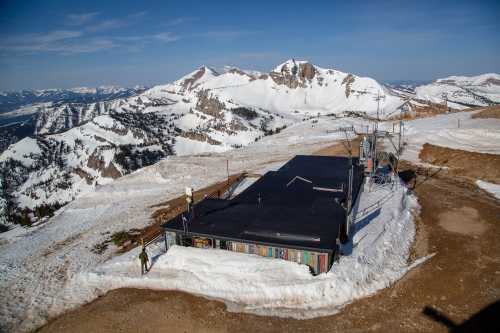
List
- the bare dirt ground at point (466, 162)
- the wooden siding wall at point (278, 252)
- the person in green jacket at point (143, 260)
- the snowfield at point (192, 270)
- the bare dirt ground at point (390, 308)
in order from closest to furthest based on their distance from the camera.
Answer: the bare dirt ground at point (390, 308) < the snowfield at point (192, 270) < the wooden siding wall at point (278, 252) < the person in green jacket at point (143, 260) < the bare dirt ground at point (466, 162)

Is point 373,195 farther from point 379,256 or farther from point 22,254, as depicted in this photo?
point 22,254

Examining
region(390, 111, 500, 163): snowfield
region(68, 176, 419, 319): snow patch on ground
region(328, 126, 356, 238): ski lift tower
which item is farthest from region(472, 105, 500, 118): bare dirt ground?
region(68, 176, 419, 319): snow patch on ground

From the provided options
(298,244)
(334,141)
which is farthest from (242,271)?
(334,141)

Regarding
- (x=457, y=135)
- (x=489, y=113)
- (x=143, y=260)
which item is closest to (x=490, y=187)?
(x=457, y=135)

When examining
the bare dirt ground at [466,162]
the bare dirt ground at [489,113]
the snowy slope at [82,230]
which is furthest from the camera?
the bare dirt ground at [489,113]

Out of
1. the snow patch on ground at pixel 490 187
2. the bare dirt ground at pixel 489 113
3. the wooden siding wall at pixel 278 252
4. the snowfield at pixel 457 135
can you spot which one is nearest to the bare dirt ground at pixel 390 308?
the wooden siding wall at pixel 278 252

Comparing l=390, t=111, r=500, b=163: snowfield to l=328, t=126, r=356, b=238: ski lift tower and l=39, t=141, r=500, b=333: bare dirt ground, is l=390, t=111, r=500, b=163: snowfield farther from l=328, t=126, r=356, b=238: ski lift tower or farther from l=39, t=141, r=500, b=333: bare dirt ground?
l=39, t=141, r=500, b=333: bare dirt ground

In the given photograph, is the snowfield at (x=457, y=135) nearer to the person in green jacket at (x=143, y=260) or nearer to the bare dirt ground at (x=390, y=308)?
the bare dirt ground at (x=390, y=308)
